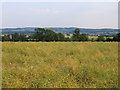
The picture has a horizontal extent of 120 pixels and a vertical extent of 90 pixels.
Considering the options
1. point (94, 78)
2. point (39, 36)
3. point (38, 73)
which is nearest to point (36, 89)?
point (38, 73)

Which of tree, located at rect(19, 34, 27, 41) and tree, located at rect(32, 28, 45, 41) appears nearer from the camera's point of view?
tree, located at rect(19, 34, 27, 41)

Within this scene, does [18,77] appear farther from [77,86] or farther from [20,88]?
[77,86]

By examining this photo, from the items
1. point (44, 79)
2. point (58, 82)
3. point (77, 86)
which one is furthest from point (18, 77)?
point (77, 86)

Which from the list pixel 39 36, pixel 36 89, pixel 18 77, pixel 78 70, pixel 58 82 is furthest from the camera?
pixel 39 36

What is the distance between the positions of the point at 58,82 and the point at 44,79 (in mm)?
594

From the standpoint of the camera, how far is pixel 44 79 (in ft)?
16.9

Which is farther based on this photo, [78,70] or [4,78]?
[78,70]

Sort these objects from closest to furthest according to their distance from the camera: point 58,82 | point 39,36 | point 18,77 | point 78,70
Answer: point 58,82
point 18,77
point 78,70
point 39,36

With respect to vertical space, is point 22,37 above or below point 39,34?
below

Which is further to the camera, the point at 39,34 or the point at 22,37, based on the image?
the point at 39,34

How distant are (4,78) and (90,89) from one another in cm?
347

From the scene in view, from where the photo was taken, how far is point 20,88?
15.2ft

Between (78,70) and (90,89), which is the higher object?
(78,70)

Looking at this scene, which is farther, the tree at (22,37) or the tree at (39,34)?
the tree at (39,34)
